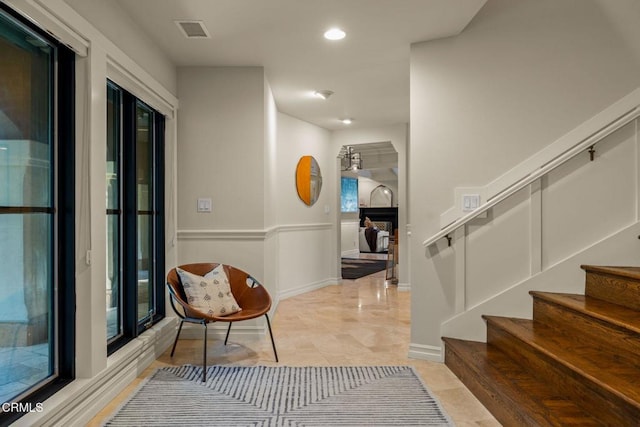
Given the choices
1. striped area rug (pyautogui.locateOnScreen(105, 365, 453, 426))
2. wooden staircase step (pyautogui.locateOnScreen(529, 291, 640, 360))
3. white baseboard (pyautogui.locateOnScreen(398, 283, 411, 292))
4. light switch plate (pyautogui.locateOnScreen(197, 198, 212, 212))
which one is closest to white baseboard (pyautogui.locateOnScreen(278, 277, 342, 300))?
white baseboard (pyautogui.locateOnScreen(398, 283, 411, 292))

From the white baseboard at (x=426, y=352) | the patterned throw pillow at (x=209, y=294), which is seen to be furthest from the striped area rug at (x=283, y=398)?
the patterned throw pillow at (x=209, y=294)

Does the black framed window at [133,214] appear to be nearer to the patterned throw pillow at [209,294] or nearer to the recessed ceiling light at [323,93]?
the patterned throw pillow at [209,294]

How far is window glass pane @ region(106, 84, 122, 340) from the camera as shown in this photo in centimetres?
265

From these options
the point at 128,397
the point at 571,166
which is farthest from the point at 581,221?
the point at 128,397

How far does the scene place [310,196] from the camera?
19.0 ft

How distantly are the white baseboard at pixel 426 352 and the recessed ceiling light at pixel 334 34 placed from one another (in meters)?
2.44

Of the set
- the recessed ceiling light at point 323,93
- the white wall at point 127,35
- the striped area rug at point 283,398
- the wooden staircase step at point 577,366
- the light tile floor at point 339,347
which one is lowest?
the light tile floor at point 339,347

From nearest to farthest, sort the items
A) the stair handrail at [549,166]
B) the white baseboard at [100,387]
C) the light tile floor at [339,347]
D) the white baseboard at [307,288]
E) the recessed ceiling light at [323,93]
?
1. the white baseboard at [100,387]
2. the light tile floor at [339,347]
3. the stair handrail at [549,166]
4. the recessed ceiling light at [323,93]
5. the white baseboard at [307,288]

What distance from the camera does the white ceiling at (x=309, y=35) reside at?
8.48ft

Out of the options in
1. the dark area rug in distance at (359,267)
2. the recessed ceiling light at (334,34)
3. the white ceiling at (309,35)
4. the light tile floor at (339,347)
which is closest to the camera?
the light tile floor at (339,347)

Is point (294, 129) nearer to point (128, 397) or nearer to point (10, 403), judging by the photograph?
point (128, 397)

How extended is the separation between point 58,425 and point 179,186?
2.12 m

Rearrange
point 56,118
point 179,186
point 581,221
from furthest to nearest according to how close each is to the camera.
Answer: point 179,186, point 581,221, point 56,118

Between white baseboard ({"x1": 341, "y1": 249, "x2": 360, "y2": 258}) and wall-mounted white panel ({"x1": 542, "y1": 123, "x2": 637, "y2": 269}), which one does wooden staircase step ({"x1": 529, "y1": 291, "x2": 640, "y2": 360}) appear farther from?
white baseboard ({"x1": 341, "y1": 249, "x2": 360, "y2": 258})
